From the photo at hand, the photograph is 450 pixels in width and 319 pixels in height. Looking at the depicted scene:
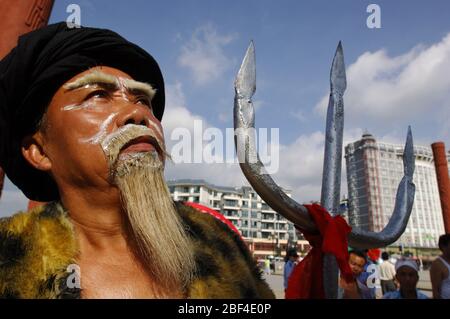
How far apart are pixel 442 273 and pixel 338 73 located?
4.23 metres

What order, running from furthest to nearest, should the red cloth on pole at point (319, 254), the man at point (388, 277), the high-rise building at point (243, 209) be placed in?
1. the high-rise building at point (243, 209)
2. the man at point (388, 277)
3. the red cloth on pole at point (319, 254)

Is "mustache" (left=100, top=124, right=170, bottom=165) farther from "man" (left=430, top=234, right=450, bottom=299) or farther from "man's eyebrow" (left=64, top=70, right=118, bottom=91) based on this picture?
"man" (left=430, top=234, right=450, bottom=299)

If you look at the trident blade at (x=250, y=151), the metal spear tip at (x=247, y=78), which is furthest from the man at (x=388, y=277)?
the metal spear tip at (x=247, y=78)

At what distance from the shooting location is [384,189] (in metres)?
80.4

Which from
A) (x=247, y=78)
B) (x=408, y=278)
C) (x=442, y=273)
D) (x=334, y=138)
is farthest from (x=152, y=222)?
(x=442, y=273)

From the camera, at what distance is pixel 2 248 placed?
1.24 metres

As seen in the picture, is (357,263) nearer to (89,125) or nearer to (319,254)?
(319,254)

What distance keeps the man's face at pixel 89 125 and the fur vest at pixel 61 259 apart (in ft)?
0.71

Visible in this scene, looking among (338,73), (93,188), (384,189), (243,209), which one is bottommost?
(93,188)

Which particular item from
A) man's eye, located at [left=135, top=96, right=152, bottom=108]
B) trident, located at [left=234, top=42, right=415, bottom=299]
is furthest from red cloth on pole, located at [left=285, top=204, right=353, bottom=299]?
man's eye, located at [left=135, top=96, right=152, bottom=108]

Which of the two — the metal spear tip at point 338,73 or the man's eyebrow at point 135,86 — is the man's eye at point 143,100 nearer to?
the man's eyebrow at point 135,86

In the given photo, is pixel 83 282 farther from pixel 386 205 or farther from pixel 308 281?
pixel 386 205

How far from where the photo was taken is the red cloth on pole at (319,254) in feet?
4.54
